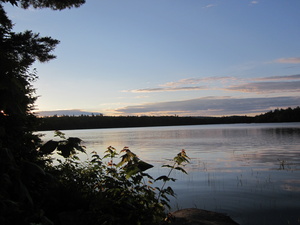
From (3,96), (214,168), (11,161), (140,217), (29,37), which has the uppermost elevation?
(29,37)

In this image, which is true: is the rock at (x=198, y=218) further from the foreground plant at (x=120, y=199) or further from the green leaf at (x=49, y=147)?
the green leaf at (x=49, y=147)

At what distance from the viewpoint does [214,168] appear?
68.5 ft

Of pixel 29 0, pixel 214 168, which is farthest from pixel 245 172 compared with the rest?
pixel 29 0

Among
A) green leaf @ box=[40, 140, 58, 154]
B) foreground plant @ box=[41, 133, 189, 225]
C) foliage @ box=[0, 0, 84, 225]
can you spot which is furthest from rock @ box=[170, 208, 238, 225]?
green leaf @ box=[40, 140, 58, 154]

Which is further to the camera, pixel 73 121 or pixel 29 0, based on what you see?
pixel 73 121

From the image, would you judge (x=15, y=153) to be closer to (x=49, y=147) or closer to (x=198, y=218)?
(x=49, y=147)

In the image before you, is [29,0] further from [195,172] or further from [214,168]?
[214,168]

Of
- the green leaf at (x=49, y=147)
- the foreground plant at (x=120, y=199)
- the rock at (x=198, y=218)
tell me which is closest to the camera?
the green leaf at (x=49, y=147)

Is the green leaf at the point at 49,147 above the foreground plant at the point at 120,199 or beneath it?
above

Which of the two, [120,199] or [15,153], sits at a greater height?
[15,153]

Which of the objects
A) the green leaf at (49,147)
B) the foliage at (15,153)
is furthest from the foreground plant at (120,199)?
the green leaf at (49,147)

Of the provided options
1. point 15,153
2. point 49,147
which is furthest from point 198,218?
point 49,147

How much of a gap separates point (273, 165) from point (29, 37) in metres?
18.6

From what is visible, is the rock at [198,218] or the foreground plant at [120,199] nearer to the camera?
the foreground plant at [120,199]
